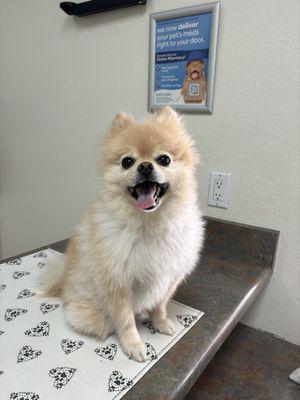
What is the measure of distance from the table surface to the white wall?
6cm

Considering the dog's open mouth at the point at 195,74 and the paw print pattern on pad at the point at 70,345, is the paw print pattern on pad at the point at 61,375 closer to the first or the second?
the paw print pattern on pad at the point at 70,345

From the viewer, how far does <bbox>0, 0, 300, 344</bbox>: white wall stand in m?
0.86

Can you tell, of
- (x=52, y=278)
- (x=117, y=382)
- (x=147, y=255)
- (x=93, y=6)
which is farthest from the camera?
(x=93, y=6)

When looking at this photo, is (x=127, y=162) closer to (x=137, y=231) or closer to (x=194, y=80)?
(x=137, y=231)

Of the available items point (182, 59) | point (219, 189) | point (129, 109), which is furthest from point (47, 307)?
point (182, 59)

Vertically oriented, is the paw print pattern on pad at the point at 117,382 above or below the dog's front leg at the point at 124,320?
below

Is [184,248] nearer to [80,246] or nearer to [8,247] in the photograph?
[80,246]

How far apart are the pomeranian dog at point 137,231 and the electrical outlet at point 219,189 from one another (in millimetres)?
284

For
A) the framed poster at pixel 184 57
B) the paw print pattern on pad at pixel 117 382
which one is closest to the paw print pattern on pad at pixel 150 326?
the paw print pattern on pad at pixel 117 382

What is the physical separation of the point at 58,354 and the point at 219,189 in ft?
2.23

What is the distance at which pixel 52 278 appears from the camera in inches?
35.9

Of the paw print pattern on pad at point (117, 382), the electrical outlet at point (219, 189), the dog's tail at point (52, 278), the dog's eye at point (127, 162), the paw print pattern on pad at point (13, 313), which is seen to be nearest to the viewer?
the paw print pattern on pad at point (117, 382)

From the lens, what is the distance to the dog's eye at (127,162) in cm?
66

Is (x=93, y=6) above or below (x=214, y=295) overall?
above
